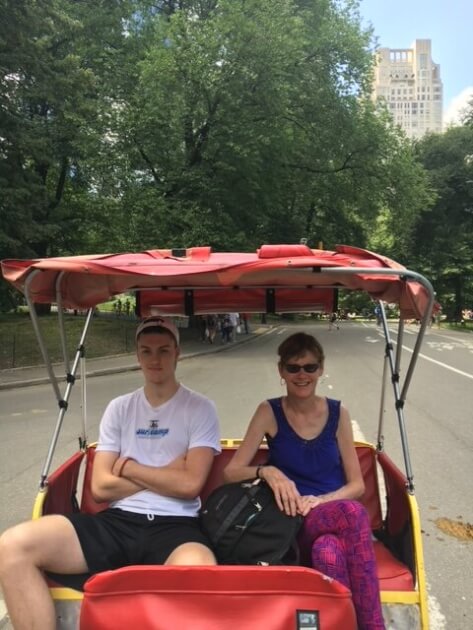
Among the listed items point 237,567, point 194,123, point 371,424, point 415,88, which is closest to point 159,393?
point 237,567

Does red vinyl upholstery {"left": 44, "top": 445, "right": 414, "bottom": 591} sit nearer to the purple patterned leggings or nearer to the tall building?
the purple patterned leggings

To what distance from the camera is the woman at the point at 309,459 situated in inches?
109

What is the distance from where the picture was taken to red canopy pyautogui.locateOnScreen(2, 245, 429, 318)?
261cm

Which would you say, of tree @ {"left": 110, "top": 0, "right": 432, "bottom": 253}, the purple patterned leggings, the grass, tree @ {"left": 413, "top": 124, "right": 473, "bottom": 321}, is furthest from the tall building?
the purple patterned leggings

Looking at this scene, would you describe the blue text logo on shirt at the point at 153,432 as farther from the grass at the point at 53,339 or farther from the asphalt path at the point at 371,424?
the grass at the point at 53,339

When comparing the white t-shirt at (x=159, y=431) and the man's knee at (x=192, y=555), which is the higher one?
the white t-shirt at (x=159, y=431)

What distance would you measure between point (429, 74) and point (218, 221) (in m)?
155

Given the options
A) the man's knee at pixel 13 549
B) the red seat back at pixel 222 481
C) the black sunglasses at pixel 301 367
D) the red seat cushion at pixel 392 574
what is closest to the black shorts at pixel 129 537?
the man's knee at pixel 13 549

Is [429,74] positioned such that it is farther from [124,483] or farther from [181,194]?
[124,483]

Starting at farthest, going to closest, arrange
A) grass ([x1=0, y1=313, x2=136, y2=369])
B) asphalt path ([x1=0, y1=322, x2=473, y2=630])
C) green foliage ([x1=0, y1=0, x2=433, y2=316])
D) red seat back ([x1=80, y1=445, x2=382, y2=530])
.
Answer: green foliage ([x1=0, y1=0, x2=433, y2=316])
grass ([x1=0, y1=313, x2=136, y2=369])
asphalt path ([x1=0, y1=322, x2=473, y2=630])
red seat back ([x1=80, y1=445, x2=382, y2=530])

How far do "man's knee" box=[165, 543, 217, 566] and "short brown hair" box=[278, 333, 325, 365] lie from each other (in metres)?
1.16

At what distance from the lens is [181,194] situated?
23.0 metres

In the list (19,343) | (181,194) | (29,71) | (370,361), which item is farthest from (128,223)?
(370,361)

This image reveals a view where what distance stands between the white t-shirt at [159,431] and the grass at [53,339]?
44.3 feet
